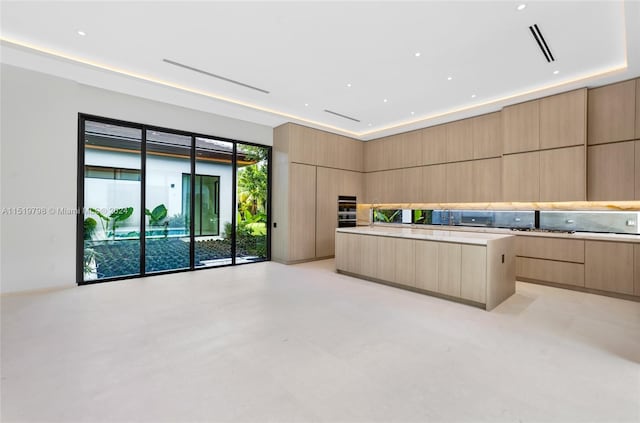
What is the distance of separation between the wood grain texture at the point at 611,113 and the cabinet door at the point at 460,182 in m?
1.99

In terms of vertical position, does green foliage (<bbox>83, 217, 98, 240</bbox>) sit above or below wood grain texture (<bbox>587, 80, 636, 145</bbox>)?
below

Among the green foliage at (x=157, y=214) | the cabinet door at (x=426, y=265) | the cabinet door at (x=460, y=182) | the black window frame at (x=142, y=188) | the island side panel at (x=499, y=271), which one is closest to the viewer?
the island side panel at (x=499, y=271)

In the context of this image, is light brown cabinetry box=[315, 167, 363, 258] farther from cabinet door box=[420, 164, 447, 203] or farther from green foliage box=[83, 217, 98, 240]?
green foliage box=[83, 217, 98, 240]

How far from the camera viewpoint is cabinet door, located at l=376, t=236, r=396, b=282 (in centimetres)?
491

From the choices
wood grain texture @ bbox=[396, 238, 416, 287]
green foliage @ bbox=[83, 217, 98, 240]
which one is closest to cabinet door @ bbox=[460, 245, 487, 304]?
wood grain texture @ bbox=[396, 238, 416, 287]

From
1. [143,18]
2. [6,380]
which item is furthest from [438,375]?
[143,18]

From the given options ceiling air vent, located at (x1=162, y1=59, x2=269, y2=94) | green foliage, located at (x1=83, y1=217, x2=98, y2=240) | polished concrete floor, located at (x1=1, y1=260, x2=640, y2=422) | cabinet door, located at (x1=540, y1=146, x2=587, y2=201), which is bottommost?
polished concrete floor, located at (x1=1, y1=260, x2=640, y2=422)

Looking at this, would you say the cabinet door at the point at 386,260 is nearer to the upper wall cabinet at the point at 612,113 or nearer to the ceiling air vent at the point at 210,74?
the ceiling air vent at the point at 210,74

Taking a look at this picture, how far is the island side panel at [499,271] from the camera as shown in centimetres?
380

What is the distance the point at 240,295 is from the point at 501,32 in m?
4.90

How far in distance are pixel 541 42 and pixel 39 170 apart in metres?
7.37

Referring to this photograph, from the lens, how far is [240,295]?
14.3 ft

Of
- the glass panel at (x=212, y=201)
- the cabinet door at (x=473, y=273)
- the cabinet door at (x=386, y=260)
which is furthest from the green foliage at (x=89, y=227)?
the cabinet door at (x=473, y=273)

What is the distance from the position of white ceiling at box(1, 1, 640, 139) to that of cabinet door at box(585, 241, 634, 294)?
8.51 feet
